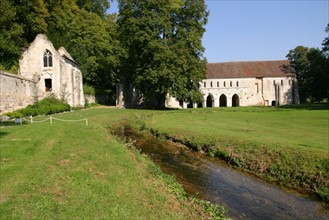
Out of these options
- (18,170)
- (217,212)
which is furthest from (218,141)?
(18,170)

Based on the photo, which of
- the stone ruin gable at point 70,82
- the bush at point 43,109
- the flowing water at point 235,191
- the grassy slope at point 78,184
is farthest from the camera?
the stone ruin gable at point 70,82

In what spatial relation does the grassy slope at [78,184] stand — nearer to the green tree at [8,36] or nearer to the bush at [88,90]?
the green tree at [8,36]

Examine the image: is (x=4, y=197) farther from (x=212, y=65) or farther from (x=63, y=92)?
(x=212, y=65)

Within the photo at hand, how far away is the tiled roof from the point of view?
7881 cm

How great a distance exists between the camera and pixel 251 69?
79562 millimetres

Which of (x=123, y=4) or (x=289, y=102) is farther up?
(x=123, y=4)

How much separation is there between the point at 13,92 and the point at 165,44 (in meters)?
22.5

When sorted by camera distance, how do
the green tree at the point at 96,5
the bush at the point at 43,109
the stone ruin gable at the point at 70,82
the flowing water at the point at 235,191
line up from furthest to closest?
the green tree at the point at 96,5 < the stone ruin gable at the point at 70,82 < the bush at the point at 43,109 < the flowing water at the point at 235,191

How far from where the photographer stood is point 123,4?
1986 inches

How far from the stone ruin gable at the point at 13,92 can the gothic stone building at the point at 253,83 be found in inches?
1808

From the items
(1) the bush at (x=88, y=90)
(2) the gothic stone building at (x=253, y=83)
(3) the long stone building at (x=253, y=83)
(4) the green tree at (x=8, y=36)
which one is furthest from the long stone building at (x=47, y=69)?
(3) the long stone building at (x=253, y=83)

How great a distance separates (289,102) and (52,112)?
201 ft

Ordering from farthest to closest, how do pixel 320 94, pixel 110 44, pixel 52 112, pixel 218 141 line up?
pixel 320 94 < pixel 110 44 < pixel 52 112 < pixel 218 141

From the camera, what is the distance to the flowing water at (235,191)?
9.62m
